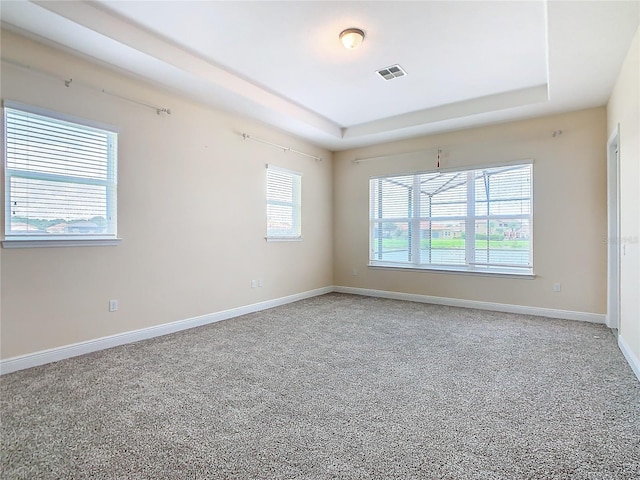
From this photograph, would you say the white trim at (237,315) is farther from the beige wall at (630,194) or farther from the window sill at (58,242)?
the window sill at (58,242)

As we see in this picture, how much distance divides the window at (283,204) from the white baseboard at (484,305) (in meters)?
1.69

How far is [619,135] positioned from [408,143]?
2829 mm

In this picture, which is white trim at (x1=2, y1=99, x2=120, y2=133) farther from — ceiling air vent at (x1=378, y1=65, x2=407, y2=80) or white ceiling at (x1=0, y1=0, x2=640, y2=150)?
ceiling air vent at (x1=378, y1=65, x2=407, y2=80)

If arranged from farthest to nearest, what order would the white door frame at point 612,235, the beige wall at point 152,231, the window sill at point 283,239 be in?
the window sill at point 283,239, the white door frame at point 612,235, the beige wall at point 152,231

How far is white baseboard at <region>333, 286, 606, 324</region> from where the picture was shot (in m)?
4.32

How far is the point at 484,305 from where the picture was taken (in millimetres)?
5016

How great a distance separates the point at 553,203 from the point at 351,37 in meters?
3.52

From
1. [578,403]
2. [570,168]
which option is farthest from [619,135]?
[578,403]

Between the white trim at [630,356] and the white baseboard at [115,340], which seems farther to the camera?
the white baseboard at [115,340]

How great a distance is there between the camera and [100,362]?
Result: 293 cm

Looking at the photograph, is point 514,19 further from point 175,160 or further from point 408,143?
point 175,160

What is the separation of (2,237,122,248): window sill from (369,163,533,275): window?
4210 mm

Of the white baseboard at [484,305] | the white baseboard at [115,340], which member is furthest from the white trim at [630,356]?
the white baseboard at [115,340]

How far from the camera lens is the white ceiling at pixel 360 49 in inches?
102
